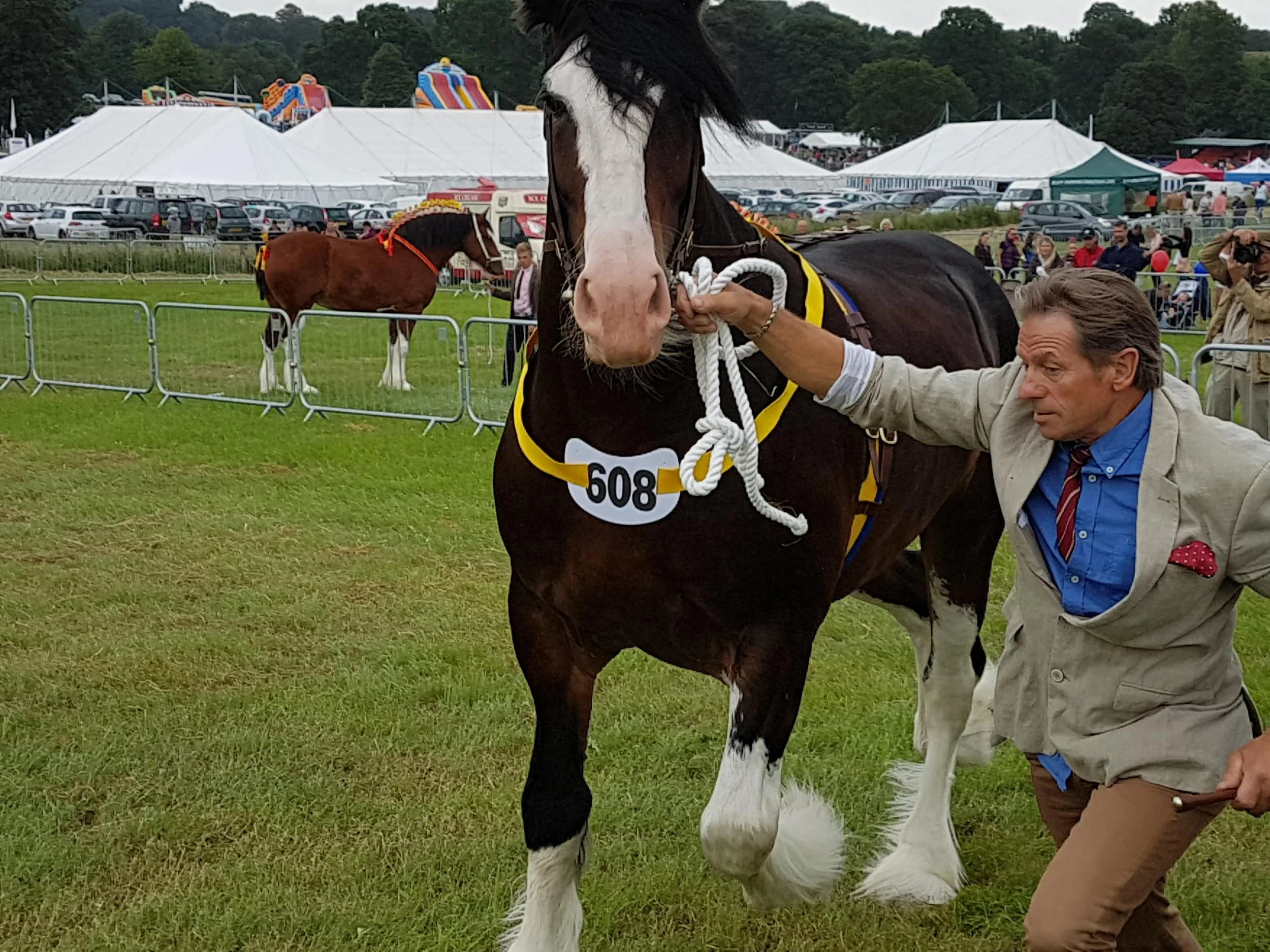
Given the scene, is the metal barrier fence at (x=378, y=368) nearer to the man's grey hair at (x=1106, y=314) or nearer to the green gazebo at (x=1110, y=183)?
the man's grey hair at (x=1106, y=314)

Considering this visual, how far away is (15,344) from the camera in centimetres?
1541

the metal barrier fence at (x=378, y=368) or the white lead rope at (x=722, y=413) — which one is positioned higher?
the white lead rope at (x=722, y=413)

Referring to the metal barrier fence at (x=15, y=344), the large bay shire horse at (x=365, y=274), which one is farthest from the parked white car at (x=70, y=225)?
the large bay shire horse at (x=365, y=274)

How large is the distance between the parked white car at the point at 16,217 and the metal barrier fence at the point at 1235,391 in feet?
115

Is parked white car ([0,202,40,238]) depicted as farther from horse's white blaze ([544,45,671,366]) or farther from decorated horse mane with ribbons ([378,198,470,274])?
horse's white blaze ([544,45,671,366])

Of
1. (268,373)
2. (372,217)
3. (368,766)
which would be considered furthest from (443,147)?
(368,766)

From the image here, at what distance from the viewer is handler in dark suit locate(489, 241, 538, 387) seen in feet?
44.7

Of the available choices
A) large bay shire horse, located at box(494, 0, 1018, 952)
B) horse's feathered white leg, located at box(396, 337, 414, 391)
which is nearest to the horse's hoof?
large bay shire horse, located at box(494, 0, 1018, 952)

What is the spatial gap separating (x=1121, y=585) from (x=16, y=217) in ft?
140

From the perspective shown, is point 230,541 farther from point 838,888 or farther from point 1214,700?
point 1214,700

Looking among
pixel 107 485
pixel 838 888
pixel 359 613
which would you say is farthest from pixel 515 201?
pixel 838 888

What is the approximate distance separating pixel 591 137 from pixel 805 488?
0.99 metres

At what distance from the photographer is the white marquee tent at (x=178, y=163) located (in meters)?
42.2

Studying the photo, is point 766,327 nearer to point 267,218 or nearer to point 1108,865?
point 1108,865
